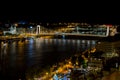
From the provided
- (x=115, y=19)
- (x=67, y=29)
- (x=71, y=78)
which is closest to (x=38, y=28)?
(x=67, y=29)

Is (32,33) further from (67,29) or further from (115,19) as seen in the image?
(115,19)

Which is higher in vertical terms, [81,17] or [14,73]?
[81,17]

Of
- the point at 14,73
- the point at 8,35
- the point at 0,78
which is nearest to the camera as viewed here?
the point at 0,78

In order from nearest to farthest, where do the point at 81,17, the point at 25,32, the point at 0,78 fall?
the point at 81,17, the point at 0,78, the point at 25,32

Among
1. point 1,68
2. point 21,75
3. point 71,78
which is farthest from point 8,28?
point 71,78

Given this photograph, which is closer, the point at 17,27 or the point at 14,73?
the point at 14,73

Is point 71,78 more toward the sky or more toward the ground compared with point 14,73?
more toward the sky

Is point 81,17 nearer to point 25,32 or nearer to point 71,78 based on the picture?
point 71,78

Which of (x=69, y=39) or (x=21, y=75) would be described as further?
(x=69, y=39)

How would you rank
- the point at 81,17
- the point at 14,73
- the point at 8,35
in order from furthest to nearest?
1. the point at 8,35
2. the point at 14,73
3. the point at 81,17
